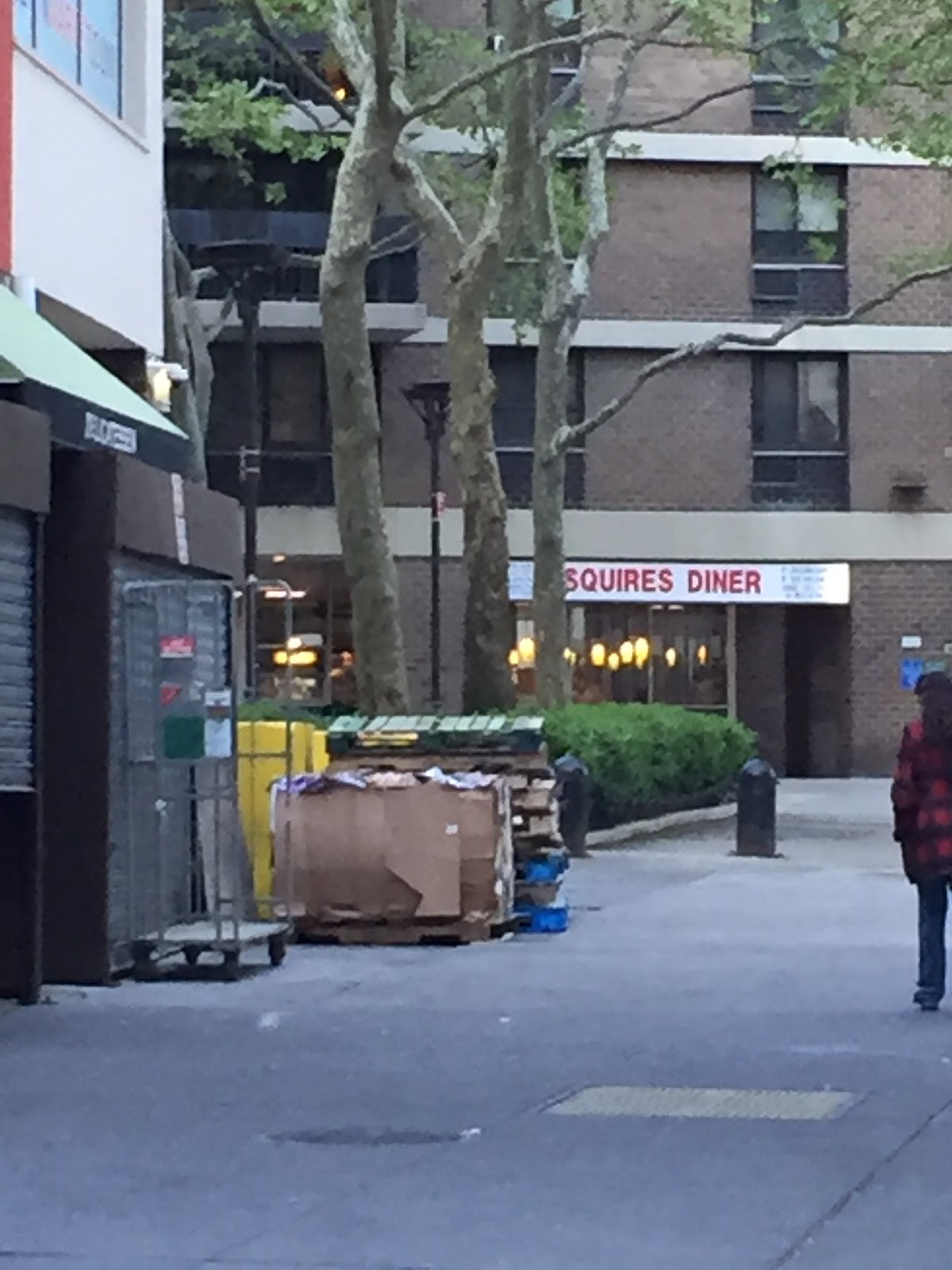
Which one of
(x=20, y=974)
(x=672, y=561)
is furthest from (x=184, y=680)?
(x=672, y=561)

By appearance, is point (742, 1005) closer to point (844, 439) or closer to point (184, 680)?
point (184, 680)

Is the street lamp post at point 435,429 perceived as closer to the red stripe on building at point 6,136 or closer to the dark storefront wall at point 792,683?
the dark storefront wall at point 792,683

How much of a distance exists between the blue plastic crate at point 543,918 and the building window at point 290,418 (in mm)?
26173

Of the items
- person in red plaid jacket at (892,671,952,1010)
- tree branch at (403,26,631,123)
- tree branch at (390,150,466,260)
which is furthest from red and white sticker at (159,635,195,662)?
tree branch at (390,150,466,260)

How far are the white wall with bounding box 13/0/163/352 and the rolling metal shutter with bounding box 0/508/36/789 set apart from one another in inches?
151

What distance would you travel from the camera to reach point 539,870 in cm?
1764

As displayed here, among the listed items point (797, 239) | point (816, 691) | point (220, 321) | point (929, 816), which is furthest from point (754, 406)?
point (929, 816)

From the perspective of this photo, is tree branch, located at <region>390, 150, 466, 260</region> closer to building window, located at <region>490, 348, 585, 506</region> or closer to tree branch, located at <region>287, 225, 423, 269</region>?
tree branch, located at <region>287, 225, 423, 269</region>

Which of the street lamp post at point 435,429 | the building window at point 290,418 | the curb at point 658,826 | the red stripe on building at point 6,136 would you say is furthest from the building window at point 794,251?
the red stripe on building at point 6,136

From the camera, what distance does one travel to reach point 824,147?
44.9 meters

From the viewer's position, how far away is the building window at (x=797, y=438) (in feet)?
149

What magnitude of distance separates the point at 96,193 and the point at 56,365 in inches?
163

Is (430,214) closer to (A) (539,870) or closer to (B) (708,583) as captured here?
(A) (539,870)

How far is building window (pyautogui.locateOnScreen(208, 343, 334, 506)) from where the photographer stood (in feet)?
143
